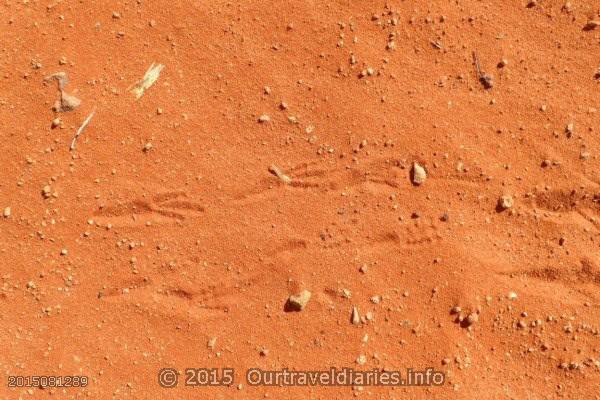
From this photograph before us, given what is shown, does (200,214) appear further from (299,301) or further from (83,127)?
(83,127)

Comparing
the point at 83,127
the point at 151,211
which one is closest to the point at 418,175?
the point at 151,211

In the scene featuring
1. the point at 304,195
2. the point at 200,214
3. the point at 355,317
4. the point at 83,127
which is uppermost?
the point at 83,127

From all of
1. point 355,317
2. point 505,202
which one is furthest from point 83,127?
point 505,202

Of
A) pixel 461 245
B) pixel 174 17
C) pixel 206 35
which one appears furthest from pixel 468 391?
pixel 174 17

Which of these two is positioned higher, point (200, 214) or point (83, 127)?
point (83, 127)

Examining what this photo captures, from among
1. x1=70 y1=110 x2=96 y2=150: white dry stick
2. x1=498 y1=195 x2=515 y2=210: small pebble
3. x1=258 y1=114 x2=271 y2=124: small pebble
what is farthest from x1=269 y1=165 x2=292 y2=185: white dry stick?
x1=498 y1=195 x2=515 y2=210: small pebble

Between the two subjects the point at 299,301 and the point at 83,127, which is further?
the point at 83,127

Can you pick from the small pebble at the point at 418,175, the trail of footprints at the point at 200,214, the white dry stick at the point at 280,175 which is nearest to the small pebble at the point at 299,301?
the trail of footprints at the point at 200,214

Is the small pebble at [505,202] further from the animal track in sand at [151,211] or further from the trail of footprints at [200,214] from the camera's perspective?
the animal track in sand at [151,211]
